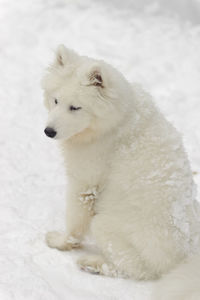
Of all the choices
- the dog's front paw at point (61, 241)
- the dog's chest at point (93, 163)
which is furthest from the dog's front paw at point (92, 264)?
the dog's chest at point (93, 163)

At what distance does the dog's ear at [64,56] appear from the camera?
434cm

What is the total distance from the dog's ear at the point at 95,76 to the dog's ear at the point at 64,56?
41 cm

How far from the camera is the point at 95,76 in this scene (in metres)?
4.07

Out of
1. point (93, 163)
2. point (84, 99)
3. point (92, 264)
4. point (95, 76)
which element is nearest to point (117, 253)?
point (92, 264)

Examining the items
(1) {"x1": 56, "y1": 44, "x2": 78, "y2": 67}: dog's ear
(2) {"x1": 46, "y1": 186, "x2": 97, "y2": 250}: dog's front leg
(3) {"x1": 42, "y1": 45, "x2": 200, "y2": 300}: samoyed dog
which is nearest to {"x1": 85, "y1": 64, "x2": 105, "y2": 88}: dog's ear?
(3) {"x1": 42, "y1": 45, "x2": 200, "y2": 300}: samoyed dog

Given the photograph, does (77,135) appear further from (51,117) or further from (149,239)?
(149,239)

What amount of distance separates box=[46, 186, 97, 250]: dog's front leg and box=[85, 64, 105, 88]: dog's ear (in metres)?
1.15

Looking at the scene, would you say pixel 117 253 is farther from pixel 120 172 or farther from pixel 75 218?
pixel 120 172

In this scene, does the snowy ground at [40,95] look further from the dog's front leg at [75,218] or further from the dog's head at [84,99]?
the dog's head at [84,99]

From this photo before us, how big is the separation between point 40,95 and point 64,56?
11.7 feet

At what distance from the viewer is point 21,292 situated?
→ 10.8ft

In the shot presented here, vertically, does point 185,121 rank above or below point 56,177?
above

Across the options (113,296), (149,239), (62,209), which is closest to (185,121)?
(62,209)

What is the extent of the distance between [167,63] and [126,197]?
5675 millimetres
